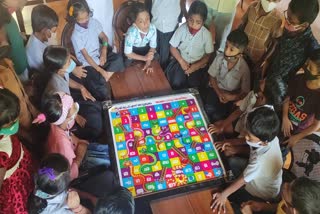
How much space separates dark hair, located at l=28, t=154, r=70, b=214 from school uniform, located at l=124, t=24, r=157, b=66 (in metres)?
1.18

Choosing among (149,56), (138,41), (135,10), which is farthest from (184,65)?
(135,10)

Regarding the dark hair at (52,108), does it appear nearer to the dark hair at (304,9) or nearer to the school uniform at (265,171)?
the school uniform at (265,171)

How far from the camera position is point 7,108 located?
4.78 ft

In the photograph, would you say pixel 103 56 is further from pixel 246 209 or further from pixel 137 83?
pixel 246 209

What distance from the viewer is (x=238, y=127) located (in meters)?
2.10

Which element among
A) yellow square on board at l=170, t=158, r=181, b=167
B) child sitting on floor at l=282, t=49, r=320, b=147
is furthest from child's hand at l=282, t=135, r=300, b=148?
yellow square on board at l=170, t=158, r=181, b=167

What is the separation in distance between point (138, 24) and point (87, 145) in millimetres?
968

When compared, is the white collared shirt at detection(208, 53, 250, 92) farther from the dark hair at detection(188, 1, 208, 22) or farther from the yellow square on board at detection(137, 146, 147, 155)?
the yellow square on board at detection(137, 146, 147, 155)

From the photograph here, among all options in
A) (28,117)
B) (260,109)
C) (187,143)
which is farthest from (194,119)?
(28,117)

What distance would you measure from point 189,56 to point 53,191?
5.14ft

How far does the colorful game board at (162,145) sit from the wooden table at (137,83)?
137 millimetres

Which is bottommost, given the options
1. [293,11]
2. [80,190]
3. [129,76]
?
[80,190]

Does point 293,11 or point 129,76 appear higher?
point 293,11

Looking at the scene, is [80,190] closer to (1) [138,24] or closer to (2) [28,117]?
(2) [28,117]
